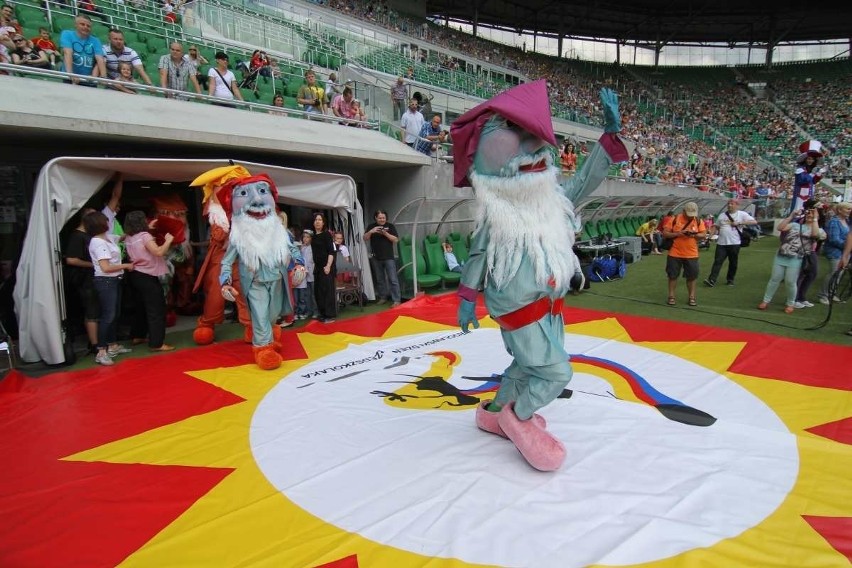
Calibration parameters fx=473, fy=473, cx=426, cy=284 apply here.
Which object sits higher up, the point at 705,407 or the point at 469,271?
the point at 469,271

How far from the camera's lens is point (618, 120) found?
8.43 feet

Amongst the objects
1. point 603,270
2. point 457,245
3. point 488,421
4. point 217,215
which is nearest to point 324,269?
point 217,215

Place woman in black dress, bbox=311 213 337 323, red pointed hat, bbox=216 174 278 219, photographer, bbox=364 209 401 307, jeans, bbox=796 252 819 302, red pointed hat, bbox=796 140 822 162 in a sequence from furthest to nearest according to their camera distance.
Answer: red pointed hat, bbox=796 140 822 162, photographer, bbox=364 209 401 307, woman in black dress, bbox=311 213 337 323, jeans, bbox=796 252 819 302, red pointed hat, bbox=216 174 278 219

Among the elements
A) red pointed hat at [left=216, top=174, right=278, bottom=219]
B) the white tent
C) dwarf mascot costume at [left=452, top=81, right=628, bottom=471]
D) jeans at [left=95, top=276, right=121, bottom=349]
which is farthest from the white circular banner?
the white tent

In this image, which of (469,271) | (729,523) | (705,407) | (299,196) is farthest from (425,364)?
(299,196)

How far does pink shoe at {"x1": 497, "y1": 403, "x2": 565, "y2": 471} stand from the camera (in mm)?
2668

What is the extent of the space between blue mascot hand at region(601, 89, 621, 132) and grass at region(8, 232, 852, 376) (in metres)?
4.40

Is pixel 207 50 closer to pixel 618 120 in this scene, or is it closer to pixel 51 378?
pixel 51 378

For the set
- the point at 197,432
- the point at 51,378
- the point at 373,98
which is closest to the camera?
the point at 197,432

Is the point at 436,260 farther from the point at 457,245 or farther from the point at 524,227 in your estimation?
the point at 524,227

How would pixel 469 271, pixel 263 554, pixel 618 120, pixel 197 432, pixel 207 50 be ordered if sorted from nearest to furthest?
1. pixel 263 554
2. pixel 618 120
3. pixel 469 271
4. pixel 197 432
5. pixel 207 50

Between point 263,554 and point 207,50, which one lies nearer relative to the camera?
point 263,554

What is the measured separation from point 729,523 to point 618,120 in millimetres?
2094

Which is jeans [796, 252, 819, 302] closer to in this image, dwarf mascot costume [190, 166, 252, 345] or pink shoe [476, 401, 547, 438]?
pink shoe [476, 401, 547, 438]
